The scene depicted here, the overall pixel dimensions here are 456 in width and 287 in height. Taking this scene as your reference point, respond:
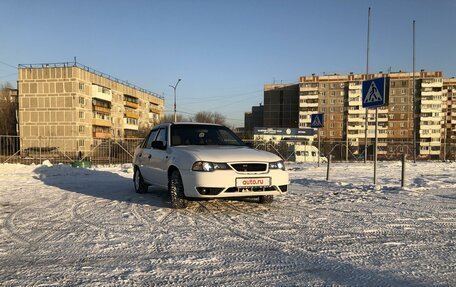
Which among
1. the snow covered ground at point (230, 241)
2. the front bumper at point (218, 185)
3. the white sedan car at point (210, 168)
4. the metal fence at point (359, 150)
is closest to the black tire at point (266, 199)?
the white sedan car at point (210, 168)

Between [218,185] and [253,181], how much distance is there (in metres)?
0.61

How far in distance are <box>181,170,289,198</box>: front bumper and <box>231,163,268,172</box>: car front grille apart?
0.26 feet

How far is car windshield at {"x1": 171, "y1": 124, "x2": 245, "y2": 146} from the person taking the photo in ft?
24.6

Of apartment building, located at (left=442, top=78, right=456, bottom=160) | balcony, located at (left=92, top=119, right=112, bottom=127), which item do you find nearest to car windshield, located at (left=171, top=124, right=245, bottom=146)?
balcony, located at (left=92, top=119, right=112, bottom=127)

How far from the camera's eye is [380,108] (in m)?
91.3

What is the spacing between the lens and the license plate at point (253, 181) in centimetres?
608

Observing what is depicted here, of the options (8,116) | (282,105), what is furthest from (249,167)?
(282,105)

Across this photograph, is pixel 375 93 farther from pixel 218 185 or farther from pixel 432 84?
pixel 432 84

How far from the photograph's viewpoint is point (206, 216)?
6016mm

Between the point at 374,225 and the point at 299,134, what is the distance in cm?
5020

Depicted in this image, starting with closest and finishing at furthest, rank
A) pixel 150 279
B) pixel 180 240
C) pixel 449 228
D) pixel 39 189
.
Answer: pixel 150 279
pixel 180 240
pixel 449 228
pixel 39 189

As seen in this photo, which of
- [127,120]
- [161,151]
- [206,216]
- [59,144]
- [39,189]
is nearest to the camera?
[206,216]

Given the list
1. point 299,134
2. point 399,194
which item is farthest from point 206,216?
point 299,134

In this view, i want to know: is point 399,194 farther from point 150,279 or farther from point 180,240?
point 150,279
